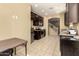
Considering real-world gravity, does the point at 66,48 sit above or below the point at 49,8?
below

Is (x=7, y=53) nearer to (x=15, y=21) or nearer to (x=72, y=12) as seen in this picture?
(x=15, y=21)

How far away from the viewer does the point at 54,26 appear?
1626 mm

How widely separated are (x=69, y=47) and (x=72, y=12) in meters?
0.51

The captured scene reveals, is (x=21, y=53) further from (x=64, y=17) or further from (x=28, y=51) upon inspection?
(x=64, y=17)

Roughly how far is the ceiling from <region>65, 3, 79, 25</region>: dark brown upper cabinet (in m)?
0.07

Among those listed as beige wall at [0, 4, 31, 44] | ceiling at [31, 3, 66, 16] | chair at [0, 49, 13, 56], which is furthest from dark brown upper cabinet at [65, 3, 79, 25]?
chair at [0, 49, 13, 56]

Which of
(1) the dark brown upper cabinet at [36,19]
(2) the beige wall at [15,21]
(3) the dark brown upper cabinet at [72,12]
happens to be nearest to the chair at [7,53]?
(2) the beige wall at [15,21]

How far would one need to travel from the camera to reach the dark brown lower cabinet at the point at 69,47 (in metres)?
1.58

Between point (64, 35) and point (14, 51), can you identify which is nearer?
point (14, 51)

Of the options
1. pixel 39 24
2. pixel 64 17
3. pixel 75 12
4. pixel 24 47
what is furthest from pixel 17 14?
pixel 75 12

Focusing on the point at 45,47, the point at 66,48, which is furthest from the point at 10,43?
the point at 66,48

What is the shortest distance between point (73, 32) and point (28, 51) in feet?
2.28

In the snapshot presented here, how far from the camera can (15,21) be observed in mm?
1543

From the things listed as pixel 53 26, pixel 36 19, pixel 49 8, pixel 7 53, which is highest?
pixel 49 8
